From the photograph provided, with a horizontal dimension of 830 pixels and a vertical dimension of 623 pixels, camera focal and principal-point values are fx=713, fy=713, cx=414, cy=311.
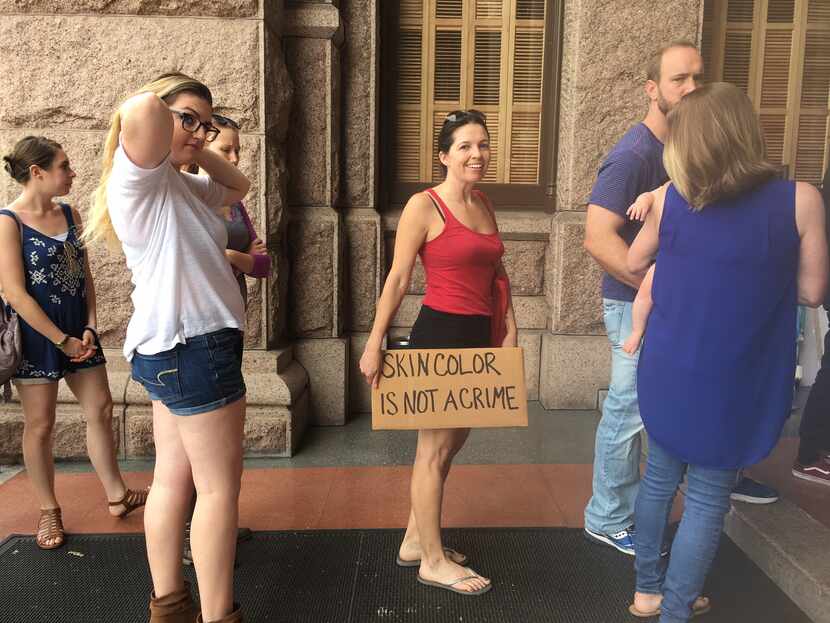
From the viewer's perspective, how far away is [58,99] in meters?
4.47

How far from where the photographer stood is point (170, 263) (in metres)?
2.02

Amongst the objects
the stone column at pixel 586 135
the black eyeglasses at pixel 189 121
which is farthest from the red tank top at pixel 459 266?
the stone column at pixel 586 135

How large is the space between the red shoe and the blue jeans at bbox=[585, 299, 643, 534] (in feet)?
4.16

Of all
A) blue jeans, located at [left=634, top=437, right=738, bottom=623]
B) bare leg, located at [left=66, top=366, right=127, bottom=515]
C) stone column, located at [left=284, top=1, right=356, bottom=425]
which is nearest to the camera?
blue jeans, located at [left=634, top=437, right=738, bottom=623]

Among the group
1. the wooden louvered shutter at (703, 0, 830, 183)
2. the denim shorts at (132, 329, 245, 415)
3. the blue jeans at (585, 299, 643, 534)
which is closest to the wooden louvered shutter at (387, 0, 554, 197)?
the wooden louvered shutter at (703, 0, 830, 183)

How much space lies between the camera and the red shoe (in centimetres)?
389

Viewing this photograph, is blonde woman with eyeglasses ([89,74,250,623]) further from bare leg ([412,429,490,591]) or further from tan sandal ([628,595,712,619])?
tan sandal ([628,595,712,619])

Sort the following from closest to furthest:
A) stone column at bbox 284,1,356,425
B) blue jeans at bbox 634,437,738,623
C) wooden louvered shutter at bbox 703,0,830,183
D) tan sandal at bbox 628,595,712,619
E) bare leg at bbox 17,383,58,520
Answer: blue jeans at bbox 634,437,738,623, tan sandal at bbox 628,595,712,619, bare leg at bbox 17,383,58,520, stone column at bbox 284,1,356,425, wooden louvered shutter at bbox 703,0,830,183

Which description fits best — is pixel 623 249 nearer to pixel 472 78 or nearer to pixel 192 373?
pixel 192 373

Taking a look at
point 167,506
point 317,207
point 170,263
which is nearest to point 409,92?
point 317,207

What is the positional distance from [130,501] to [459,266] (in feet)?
7.41

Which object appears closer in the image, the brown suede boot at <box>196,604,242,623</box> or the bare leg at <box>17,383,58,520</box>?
the brown suede boot at <box>196,604,242,623</box>

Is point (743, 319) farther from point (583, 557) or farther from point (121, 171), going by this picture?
point (121, 171)

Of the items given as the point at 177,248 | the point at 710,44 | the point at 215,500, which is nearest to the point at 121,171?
the point at 177,248
